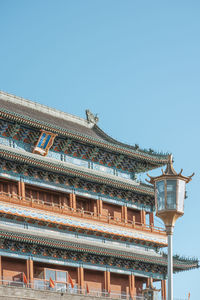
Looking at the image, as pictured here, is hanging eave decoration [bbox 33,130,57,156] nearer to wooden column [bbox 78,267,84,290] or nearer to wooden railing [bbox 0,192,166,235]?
wooden railing [bbox 0,192,166,235]

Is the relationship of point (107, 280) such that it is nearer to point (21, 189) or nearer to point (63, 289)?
point (63, 289)

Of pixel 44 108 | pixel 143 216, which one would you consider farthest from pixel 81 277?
pixel 44 108

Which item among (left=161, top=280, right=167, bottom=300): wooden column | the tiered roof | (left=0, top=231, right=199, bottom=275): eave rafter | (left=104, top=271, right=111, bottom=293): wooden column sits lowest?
(left=161, top=280, right=167, bottom=300): wooden column

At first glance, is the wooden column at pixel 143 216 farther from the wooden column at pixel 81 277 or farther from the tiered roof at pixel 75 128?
the wooden column at pixel 81 277

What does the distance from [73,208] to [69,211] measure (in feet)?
2.52

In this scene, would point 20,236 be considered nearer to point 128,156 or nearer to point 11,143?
point 11,143

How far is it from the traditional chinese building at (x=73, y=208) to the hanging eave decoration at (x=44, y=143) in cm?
7

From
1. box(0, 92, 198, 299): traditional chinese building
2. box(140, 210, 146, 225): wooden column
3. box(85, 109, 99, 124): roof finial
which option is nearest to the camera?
box(0, 92, 198, 299): traditional chinese building

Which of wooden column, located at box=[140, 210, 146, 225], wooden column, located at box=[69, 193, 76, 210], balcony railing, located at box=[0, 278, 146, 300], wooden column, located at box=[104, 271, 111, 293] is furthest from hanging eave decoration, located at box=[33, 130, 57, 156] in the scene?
wooden column, located at box=[140, 210, 146, 225]

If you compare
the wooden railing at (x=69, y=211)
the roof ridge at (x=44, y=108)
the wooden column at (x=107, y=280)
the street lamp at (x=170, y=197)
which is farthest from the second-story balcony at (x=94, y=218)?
the street lamp at (x=170, y=197)

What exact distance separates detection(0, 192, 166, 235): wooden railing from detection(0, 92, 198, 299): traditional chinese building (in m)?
0.07

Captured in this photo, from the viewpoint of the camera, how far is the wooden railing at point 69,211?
42.5m

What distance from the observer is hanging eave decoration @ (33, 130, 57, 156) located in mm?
45375

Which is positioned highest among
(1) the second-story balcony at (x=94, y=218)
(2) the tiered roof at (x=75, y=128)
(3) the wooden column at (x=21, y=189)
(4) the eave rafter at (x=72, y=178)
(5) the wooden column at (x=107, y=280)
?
(2) the tiered roof at (x=75, y=128)
